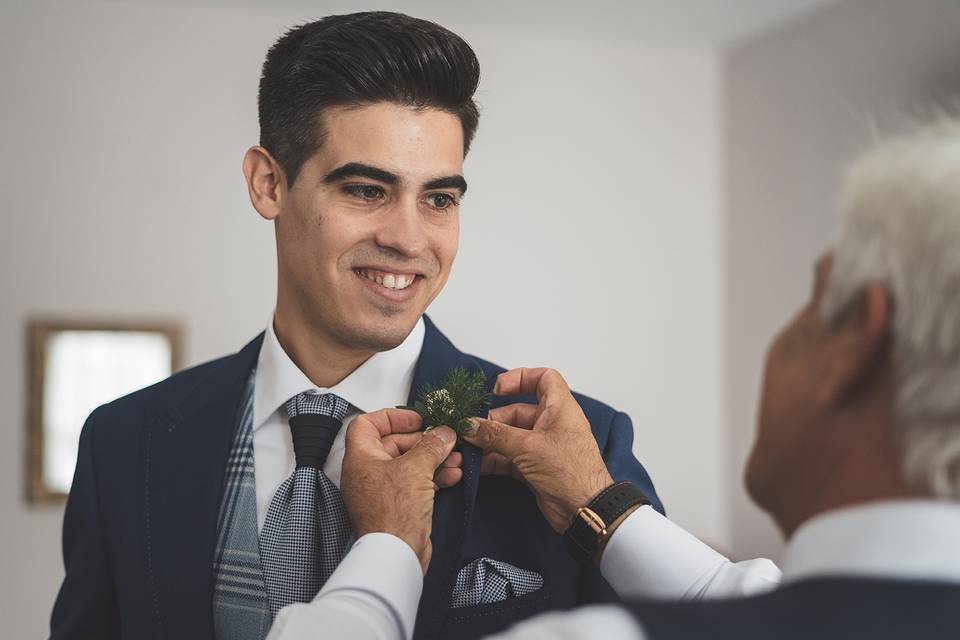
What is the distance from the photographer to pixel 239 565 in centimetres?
138

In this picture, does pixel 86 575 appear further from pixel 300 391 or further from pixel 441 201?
pixel 441 201

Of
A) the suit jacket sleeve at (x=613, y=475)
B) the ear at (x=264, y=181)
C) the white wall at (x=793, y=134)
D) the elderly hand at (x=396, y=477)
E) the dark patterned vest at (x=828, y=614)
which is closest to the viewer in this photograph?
the dark patterned vest at (x=828, y=614)

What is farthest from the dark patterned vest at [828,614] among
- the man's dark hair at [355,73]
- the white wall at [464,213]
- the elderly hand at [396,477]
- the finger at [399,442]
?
the white wall at [464,213]

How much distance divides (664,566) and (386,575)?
15.0 inches

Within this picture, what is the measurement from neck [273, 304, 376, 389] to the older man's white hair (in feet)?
2.85

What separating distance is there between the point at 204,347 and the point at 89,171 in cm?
81

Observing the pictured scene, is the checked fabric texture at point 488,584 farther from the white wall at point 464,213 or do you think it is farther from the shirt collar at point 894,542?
the white wall at point 464,213

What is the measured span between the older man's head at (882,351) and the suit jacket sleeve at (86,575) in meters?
1.05

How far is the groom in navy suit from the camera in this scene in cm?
135

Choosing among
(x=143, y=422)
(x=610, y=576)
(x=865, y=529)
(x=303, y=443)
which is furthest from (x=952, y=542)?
(x=143, y=422)

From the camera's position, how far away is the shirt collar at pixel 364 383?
4.90 ft

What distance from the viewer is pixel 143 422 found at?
154 cm

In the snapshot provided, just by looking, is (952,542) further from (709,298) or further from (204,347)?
(709,298)

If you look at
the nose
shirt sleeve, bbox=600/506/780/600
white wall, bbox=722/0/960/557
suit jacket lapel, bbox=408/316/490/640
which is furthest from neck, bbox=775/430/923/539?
white wall, bbox=722/0/960/557
